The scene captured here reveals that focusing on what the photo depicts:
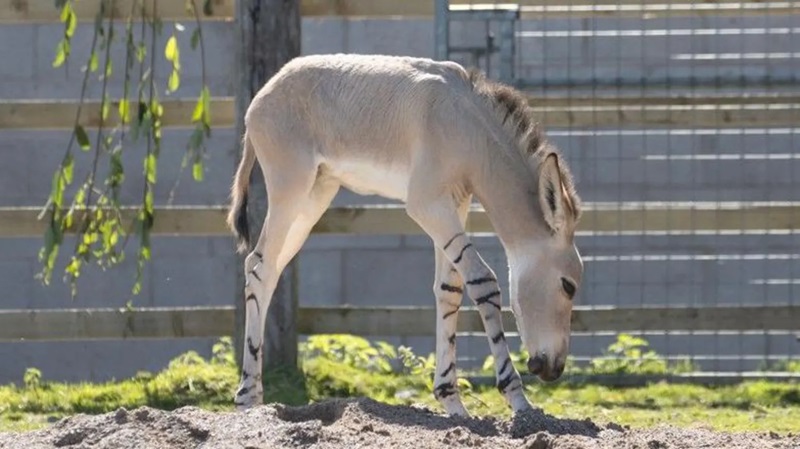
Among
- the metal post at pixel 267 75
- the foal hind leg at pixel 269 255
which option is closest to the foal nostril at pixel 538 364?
the foal hind leg at pixel 269 255

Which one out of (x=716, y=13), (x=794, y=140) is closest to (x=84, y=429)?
(x=716, y=13)

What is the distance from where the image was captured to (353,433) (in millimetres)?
6434

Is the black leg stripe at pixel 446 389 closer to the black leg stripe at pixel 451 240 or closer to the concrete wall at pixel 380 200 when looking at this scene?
the black leg stripe at pixel 451 240

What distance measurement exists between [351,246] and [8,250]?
8.74 feet

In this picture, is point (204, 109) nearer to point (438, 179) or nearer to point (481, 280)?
point (438, 179)

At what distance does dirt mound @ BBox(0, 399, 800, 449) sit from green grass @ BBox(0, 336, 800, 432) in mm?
2231

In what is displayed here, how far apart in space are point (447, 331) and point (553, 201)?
2.95 feet

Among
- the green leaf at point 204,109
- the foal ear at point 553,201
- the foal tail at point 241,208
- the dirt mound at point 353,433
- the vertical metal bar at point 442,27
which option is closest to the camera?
the dirt mound at point 353,433

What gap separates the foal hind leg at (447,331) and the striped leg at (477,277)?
272mm

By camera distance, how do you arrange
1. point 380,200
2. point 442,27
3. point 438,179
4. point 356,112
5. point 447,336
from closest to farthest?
1. point 438,179
2. point 447,336
3. point 356,112
4. point 442,27
5. point 380,200

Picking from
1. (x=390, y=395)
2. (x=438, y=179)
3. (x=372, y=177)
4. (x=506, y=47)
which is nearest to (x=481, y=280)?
(x=438, y=179)

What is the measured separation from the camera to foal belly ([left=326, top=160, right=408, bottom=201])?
7.98m

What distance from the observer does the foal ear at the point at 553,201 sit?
7.35 meters

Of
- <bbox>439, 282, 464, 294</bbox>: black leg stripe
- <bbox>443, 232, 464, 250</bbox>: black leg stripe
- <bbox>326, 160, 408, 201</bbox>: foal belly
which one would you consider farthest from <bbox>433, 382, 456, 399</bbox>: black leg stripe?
<bbox>326, 160, 408, 201</bbox>: foal belly
